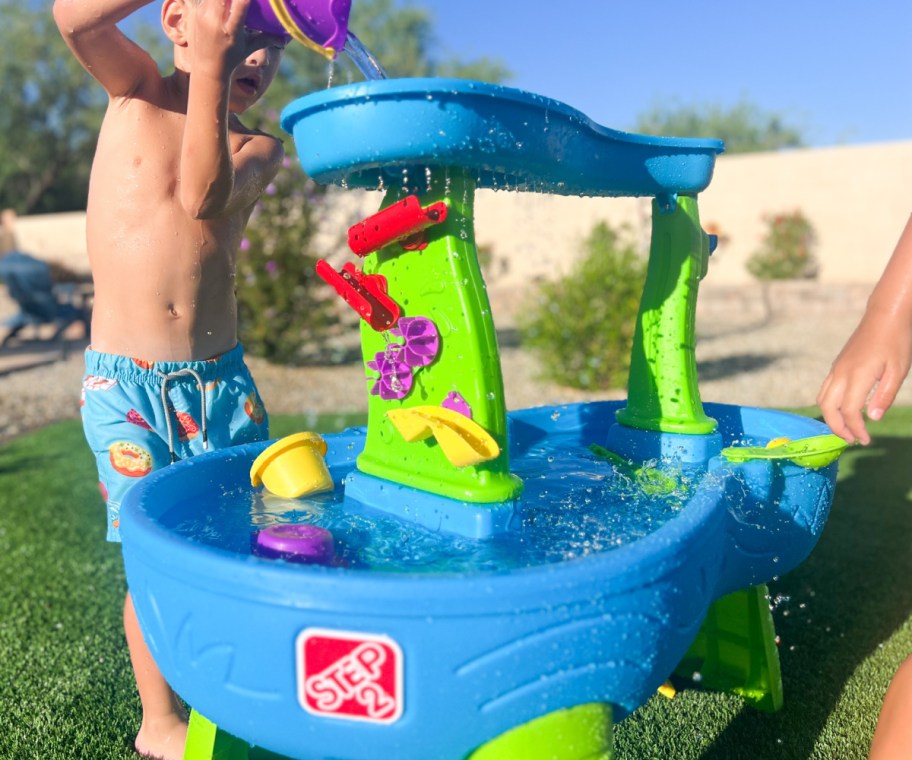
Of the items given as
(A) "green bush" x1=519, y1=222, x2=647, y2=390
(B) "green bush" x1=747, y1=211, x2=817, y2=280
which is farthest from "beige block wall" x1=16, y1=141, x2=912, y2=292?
(A) "green bush" x1=519, y1=222, x2=647, y2=390

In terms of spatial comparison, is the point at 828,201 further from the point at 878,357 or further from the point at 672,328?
the point at 878,357

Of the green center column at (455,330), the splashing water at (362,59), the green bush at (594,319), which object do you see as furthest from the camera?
the green bush at (594,319)

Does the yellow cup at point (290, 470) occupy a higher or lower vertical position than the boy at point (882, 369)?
lower

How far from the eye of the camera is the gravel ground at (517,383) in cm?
635

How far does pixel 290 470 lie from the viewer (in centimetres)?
184

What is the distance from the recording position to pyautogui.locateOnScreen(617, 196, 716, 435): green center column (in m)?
2.21

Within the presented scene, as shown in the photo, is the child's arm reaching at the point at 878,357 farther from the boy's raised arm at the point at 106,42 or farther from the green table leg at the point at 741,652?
the boy's raised arm at the point at 106,42

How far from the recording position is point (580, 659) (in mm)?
1215

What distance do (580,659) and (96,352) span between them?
4.51 ft

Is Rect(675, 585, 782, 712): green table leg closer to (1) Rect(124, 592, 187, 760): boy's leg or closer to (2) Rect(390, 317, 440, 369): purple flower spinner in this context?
(2) Rect(390, 317, 440, 369): purple flower spinner

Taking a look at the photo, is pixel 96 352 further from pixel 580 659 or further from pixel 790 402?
pixel 790 402

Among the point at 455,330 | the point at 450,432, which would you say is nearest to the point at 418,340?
the point at 455,330

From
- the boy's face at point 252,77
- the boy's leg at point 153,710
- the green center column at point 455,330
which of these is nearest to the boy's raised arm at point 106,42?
the boy's face at point 252,77

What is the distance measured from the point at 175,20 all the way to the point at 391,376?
0.95m
